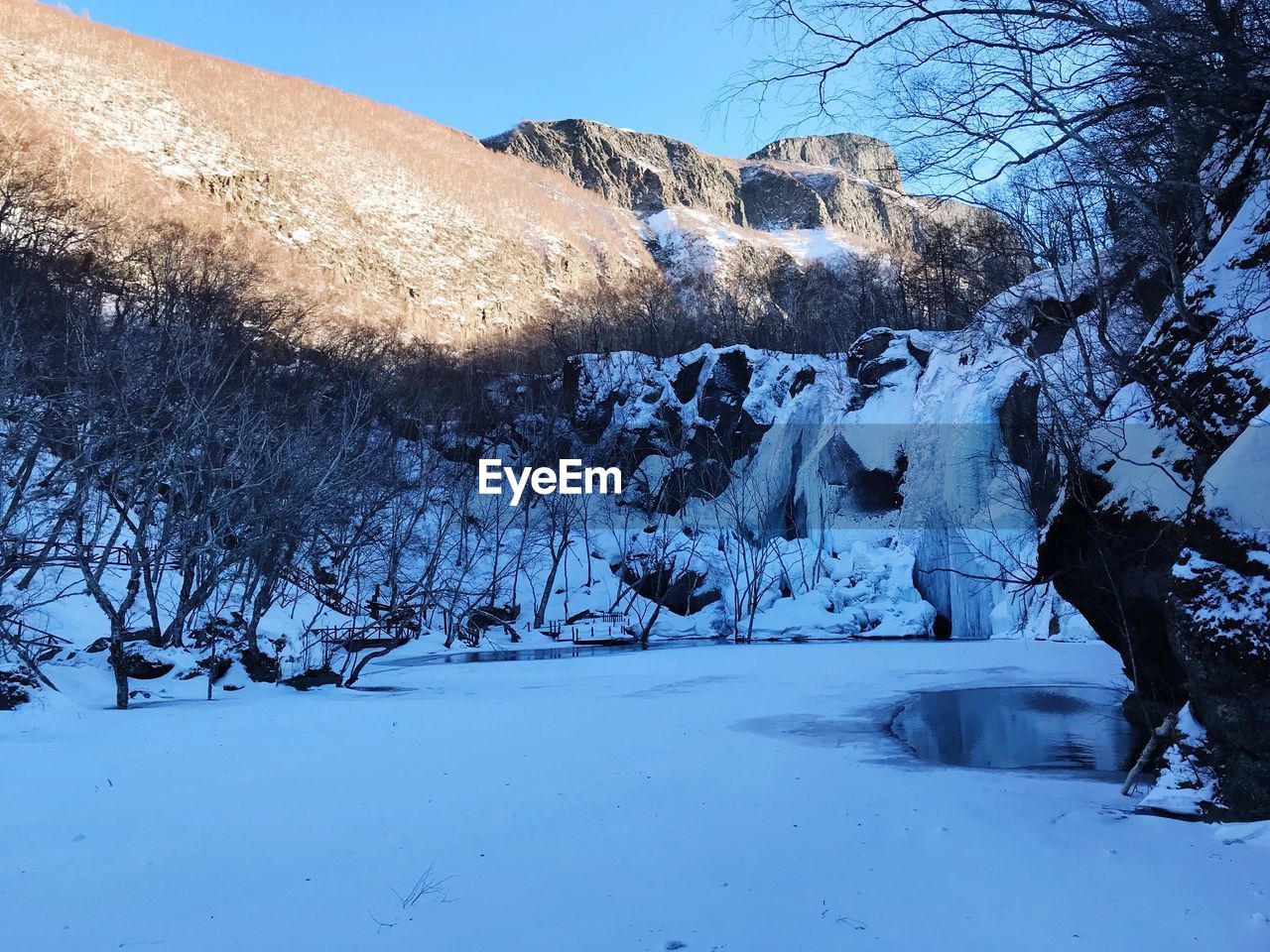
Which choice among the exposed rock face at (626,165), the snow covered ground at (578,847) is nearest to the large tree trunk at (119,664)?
the snow covered ground at (578,847)

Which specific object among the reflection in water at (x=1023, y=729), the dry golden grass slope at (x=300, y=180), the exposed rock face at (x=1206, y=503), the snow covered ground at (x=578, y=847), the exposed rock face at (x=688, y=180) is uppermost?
the exposed rock face at (x=688, y=180)

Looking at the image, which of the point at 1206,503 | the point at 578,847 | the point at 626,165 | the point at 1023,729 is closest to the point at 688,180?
the point at 626,165

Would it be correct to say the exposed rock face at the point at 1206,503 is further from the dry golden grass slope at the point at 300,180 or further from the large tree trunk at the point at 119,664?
the dry golden grass slope at the point at 300,180

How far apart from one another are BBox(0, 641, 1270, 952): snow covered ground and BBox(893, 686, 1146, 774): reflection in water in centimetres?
97

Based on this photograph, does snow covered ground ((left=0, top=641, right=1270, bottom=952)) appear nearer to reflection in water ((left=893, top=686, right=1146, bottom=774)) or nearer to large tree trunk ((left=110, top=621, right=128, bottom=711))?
reflection in water ((left=893, top=686, right=1146, bottom=774))

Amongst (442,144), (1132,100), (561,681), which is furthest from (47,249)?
(442,144)

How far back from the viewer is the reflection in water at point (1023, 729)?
846 cm

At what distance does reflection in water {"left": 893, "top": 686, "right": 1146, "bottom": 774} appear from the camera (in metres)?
8.46

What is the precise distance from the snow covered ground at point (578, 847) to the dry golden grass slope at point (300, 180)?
4148 centimetres

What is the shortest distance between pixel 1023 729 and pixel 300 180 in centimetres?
6035

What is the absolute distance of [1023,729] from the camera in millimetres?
10508

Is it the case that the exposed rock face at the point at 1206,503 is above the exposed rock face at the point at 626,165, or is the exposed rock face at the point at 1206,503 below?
below

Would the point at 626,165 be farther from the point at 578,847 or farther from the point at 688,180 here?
the point at 578,847

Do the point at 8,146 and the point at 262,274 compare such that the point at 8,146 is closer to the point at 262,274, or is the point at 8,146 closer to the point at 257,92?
the point at 262,274
